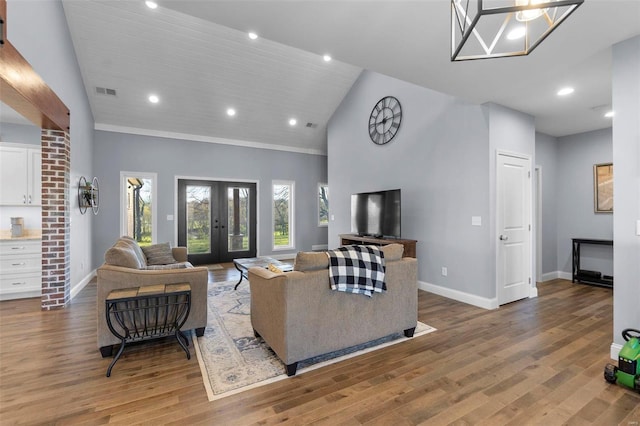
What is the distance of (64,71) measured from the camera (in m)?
3.92

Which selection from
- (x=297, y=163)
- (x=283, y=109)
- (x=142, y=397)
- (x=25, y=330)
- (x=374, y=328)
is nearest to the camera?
(x=142, y=397)

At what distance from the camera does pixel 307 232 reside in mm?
8102

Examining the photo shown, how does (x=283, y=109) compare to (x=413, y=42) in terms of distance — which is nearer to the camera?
(x=413, y=42)

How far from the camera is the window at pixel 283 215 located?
7.73m

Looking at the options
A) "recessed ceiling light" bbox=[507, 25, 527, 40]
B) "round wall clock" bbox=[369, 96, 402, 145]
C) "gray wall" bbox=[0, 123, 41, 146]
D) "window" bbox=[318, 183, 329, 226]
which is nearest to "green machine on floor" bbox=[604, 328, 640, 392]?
"recessed ceiling light" bbox=[507, 25, 527, 40]

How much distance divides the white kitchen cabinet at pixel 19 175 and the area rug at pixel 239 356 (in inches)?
141

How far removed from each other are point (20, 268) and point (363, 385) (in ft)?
16.4

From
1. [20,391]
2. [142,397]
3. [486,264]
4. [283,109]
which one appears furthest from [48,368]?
[283,109]

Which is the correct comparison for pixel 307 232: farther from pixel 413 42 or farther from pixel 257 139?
pixel 413 42

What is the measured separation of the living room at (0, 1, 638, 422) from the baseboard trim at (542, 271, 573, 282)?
0.07m

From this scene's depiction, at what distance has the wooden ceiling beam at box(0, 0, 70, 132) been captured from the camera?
236 centimetres

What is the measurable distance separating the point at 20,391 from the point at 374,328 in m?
2.70

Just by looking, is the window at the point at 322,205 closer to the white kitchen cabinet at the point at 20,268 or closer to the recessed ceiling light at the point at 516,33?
the white kitchen cabinet at the point at 20,268

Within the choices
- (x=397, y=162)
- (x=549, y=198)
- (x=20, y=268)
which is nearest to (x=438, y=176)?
(x=397, y=162)
